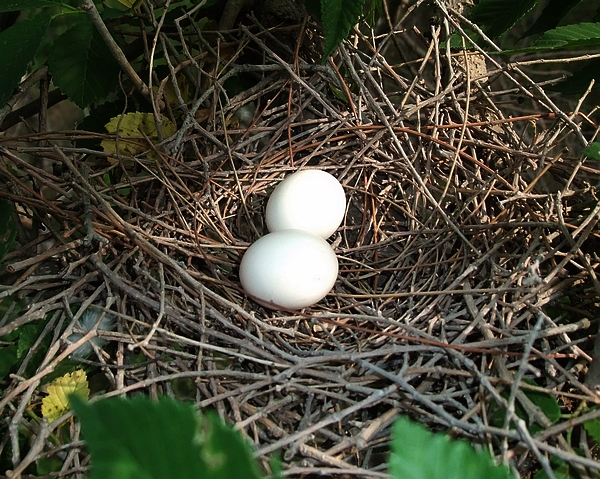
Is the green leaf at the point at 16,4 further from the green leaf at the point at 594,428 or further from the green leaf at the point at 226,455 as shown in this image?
the green leaf at the point at 594,428

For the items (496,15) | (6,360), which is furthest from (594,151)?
(6,360)

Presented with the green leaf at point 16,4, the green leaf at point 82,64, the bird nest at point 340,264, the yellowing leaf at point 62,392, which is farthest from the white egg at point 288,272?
the green leaf at point 16,4

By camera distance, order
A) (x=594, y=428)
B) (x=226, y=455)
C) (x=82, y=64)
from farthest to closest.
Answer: (x=82, y=64) < (x=594, y=428) < (x=226, y=455)

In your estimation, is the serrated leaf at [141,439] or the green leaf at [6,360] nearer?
the serrated leaf at [141,439]

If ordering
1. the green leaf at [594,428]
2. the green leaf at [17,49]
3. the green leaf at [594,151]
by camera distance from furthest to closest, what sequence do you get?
the green leaf at [17,49], the green leaf at [594,151], the green leaf at [594,428]

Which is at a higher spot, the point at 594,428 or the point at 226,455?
the point at 226,455

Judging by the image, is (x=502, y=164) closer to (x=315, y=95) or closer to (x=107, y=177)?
(x=315, y=95)

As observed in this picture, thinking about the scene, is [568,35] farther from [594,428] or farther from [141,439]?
[141,439]

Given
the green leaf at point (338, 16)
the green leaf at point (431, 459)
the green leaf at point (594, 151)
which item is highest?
the green leaf at point (338, 16)
